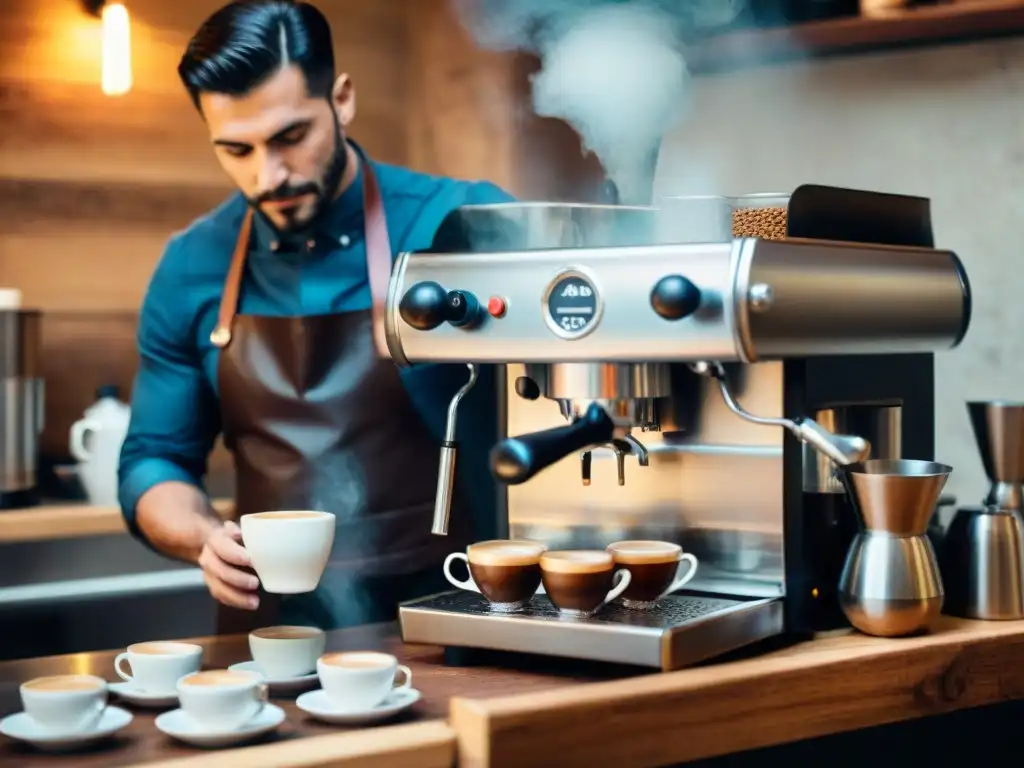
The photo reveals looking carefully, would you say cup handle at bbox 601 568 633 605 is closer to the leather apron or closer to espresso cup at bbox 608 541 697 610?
espresso cup at bbox 608 541 697 610

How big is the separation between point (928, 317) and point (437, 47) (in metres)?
1.22

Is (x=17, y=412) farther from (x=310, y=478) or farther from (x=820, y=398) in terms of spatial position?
(x=820, y=398)

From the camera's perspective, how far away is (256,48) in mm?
2035

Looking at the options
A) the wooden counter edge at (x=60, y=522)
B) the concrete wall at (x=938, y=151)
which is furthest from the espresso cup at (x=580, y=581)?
the wooden counter edge at (x=60, y=522)

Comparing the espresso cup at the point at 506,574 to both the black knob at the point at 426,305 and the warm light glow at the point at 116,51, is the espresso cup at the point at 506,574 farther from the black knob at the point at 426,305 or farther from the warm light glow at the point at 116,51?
the warm light glow at the point at 116,51

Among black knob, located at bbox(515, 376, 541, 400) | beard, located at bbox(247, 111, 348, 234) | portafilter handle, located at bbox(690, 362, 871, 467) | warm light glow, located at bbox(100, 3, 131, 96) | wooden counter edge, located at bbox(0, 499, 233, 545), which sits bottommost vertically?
wooden counter edge, located at bbox(0, 499, 233, 545)

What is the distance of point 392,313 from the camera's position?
1.38 metres

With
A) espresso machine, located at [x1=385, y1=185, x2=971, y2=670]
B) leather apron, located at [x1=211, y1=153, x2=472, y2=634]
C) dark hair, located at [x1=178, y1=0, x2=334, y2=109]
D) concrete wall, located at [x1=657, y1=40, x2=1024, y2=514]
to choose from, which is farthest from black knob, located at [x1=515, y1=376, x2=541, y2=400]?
dark hair, located at [x1=178, y1=0, x2=334, y2=109]

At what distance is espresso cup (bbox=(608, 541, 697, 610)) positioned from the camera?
1.25m

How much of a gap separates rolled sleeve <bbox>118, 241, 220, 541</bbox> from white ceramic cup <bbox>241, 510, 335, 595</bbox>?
0.80 m

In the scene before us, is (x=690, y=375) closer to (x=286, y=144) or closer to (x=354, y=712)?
(x=354, y=712)

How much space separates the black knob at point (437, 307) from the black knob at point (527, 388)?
0.11 meters

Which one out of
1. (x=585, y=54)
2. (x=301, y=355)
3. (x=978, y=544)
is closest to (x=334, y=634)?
(x=301, y=355)

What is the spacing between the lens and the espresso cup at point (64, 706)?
1.06 m
